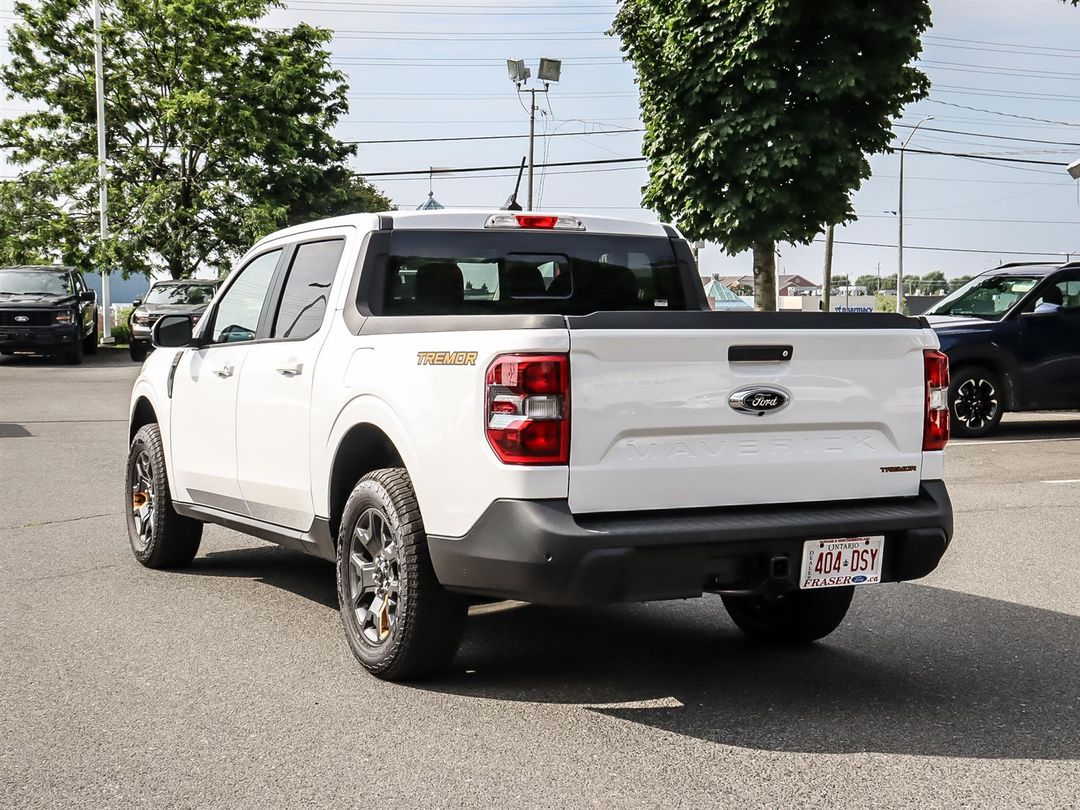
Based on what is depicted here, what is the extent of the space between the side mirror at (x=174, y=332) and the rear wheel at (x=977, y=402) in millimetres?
10476

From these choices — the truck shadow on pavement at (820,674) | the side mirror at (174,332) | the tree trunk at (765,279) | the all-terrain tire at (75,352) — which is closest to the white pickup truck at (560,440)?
the truck shadow on pavement at (820,674)

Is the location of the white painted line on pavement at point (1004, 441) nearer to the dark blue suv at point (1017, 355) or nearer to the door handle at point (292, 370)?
the dark blue suv at point (1017, 355)

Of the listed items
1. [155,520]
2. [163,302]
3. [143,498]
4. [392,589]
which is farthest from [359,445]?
[163,302]

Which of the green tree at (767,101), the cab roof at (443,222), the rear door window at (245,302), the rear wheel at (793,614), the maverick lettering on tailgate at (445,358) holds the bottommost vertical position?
the rear wheel at (793,614)

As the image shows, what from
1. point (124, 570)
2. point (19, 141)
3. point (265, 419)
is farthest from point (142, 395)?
point (19, 141)

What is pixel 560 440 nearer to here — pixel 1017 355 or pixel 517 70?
pixel 1017 355

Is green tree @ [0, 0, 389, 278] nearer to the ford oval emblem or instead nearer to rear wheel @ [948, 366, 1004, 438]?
rear wheel @ [948, 366, 1004, 438]

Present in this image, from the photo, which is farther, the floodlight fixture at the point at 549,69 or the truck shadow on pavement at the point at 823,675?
the floodlight fixture at the point at 549,69

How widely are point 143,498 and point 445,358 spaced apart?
12.1 feet

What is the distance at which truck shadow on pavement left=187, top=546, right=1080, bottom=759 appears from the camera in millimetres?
4652

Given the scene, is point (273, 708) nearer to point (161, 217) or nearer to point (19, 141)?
point (161, 217)

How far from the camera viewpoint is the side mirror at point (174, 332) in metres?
7.15

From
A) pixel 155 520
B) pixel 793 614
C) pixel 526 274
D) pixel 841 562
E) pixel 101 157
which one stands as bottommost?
pixel 793 614

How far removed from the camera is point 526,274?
630cm
